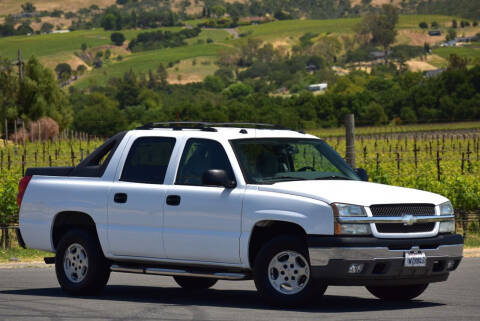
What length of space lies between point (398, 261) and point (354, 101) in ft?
426

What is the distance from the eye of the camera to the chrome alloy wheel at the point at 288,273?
10.8m

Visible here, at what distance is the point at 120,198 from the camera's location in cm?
1224

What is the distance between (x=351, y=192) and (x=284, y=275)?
3.49 ft

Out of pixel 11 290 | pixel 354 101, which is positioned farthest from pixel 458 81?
pixel 11 290

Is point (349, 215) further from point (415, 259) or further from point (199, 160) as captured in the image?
point (199, 160)

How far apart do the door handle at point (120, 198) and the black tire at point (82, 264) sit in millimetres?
668

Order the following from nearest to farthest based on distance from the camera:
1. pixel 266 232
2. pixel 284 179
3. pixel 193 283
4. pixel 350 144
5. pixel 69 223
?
pixel 266 232, pixel 284 179, pixel 69 223, pixel 193 283, pixel 350 144

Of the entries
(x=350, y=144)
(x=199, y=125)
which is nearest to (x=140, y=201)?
(x=199, y=125)

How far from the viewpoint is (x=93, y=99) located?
188500 mm

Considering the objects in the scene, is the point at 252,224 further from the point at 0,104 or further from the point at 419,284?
the point at 0,104

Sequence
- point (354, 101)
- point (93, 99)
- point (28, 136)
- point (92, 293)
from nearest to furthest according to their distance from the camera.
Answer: point (92, 293), point (28, 136), point (354, 101), point (93, 99)

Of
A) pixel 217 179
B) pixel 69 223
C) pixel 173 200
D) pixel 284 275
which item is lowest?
pixel 69 223

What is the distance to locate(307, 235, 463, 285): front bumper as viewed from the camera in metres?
10.4

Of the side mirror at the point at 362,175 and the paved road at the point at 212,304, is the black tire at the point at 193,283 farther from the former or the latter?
the side mirror at the point at 362,175
